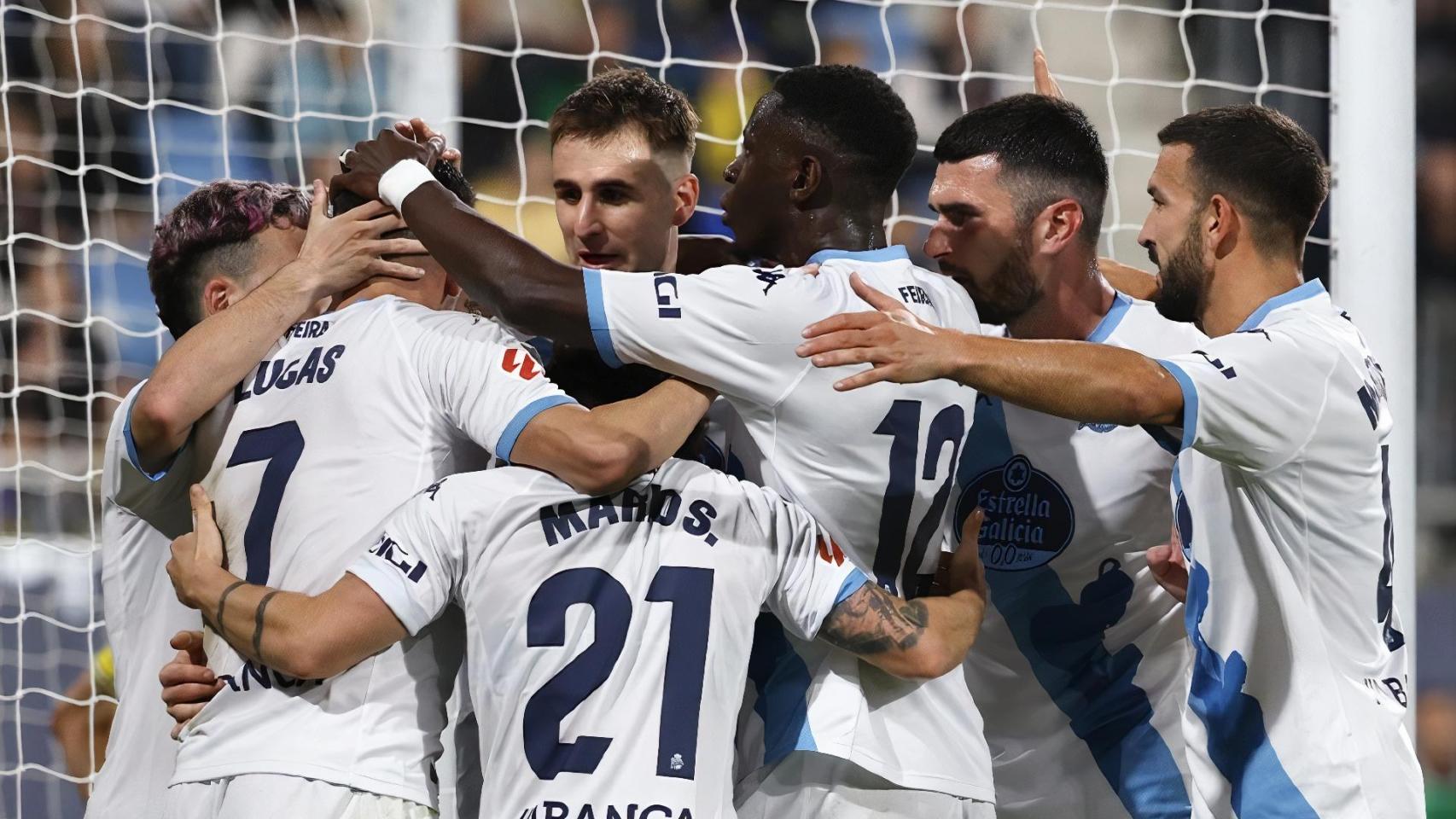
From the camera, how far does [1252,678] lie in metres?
2.69

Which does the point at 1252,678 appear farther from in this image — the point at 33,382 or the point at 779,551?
the point at 33,382

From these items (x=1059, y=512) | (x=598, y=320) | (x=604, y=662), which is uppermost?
(x=598, y=320)

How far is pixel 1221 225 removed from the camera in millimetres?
2814

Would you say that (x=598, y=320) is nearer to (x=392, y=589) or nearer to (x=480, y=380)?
(x=480, y=380)

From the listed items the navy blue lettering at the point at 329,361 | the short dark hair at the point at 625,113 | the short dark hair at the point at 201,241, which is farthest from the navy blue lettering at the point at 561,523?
the short dark hair at the point at 625,113

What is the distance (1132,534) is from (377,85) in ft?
10.7

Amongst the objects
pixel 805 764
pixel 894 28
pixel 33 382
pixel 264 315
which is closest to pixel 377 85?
pixel 33 382

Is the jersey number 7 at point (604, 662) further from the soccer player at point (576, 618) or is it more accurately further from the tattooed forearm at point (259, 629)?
the tattooed forearm at point (259, 629)

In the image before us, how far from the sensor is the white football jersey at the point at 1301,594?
2.56 meters

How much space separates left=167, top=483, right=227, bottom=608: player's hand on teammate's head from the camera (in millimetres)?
2520

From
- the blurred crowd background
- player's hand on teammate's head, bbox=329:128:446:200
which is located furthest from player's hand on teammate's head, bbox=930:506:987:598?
the blurred crowd background

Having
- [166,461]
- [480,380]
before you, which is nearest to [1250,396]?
[480,380]

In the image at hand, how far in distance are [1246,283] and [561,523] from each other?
1.37 meters

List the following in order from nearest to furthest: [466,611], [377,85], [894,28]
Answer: [466,611] < [377,85] < [894,28]
